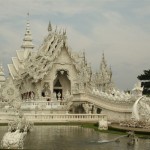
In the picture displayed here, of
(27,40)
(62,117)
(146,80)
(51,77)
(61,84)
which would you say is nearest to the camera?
(62,117)

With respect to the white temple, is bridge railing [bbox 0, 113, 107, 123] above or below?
below

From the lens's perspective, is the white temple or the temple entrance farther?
the temple entrance

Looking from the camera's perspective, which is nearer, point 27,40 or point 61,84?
point 61,84

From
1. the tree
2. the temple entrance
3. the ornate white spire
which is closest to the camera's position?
the temple entrance

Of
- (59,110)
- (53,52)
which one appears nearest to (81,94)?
(59,110)

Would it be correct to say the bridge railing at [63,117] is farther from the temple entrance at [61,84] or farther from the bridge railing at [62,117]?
the temple entrance at [61,84]

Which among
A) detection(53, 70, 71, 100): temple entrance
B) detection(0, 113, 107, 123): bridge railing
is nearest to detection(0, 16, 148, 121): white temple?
detection(53, 70, 71, 100): temple entrance

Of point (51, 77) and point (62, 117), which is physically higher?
point (51, 77)

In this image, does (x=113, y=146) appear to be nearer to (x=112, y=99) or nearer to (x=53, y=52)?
(x=112, y=99)

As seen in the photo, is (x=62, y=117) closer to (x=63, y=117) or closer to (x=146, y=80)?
(x=63, y=117)

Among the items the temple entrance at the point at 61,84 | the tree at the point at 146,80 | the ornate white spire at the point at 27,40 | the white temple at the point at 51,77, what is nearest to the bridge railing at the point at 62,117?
the white temple at the point at 51,77

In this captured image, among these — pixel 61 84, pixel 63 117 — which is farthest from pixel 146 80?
pixel 63 117

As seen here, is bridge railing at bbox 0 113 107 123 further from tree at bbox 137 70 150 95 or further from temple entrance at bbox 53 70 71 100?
tree at bbox 137 70 150 95

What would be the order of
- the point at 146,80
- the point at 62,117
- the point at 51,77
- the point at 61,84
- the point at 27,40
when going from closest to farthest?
the point at 62,117, the point at 51,77, the point at 61,84, the point at 27,40, the point at 146,80
